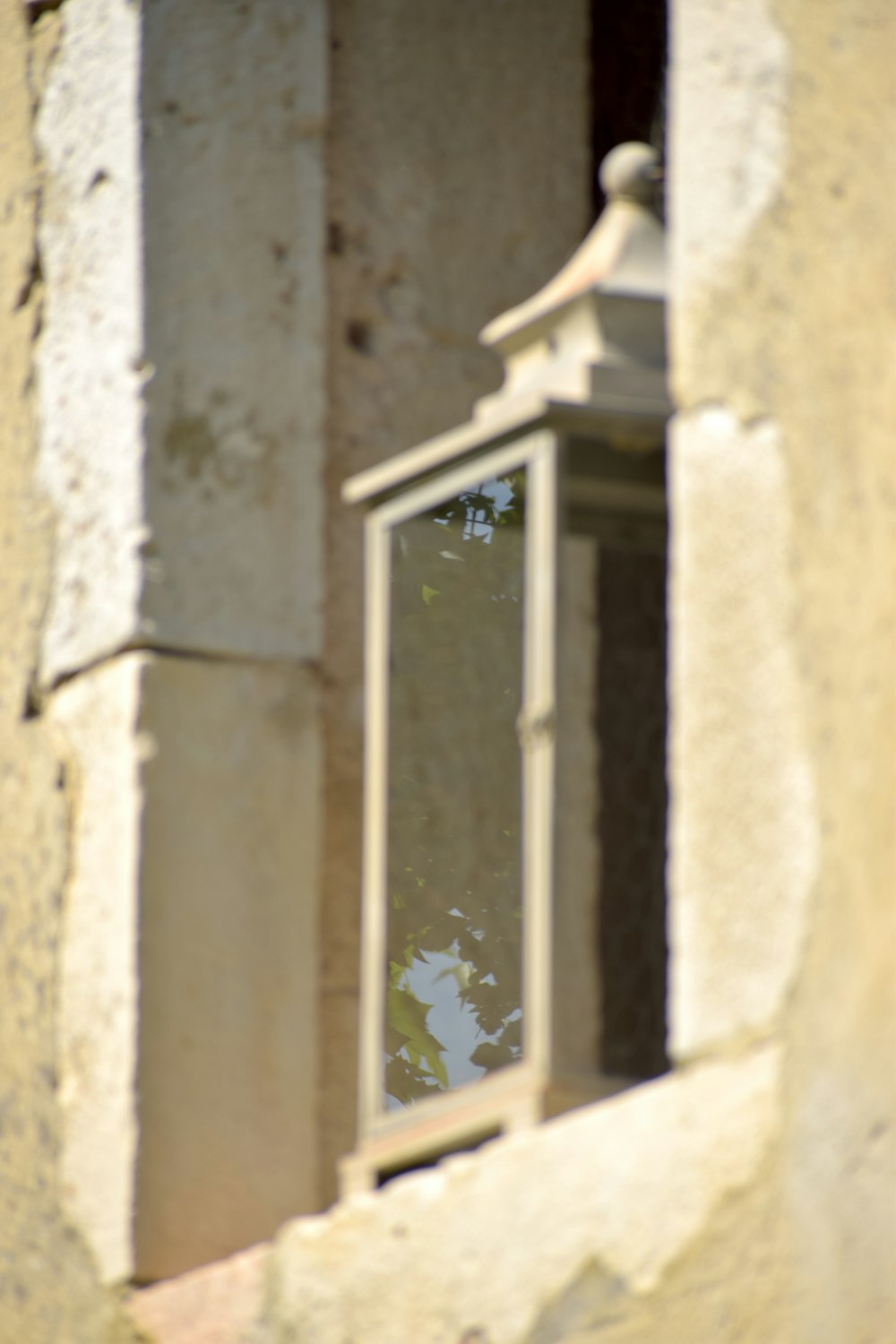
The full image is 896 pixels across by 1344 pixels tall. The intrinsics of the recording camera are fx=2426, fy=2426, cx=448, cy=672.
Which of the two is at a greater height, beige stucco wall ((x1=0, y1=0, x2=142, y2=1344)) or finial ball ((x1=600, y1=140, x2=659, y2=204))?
finial ball ((x1=600, y1=140, x2=659, y2=204))

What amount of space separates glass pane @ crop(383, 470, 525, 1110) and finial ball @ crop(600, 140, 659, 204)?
15.9 inches

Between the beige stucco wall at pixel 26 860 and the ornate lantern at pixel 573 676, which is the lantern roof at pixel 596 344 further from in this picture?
the beige stucco wall at pixel 26 860

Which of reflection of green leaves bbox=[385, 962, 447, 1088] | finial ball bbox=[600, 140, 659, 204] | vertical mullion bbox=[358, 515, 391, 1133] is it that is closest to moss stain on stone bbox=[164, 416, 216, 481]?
vertical mullion bbox=[358, 515, 391, 1133]

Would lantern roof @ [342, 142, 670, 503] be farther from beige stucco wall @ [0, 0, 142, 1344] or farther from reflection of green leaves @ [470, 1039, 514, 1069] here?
reflection of green leaves @ [470, 1039, 514, 1069]

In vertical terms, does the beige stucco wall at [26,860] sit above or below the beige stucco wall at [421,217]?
below

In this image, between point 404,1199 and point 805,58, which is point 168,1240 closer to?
point 404,1199

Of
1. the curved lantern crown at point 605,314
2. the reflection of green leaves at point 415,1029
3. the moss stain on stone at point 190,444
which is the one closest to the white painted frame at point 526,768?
the curved lantern crown at point 605,314

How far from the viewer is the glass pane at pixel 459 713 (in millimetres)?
3723

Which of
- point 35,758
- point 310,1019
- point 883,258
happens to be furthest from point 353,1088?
point 883,258

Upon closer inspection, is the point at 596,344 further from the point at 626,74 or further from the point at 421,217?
the point at 626,74

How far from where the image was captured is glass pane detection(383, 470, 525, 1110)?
3.72 metres

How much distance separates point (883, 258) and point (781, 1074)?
82cm

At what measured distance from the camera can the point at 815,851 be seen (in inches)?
92.1

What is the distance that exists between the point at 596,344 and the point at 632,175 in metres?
0.29
